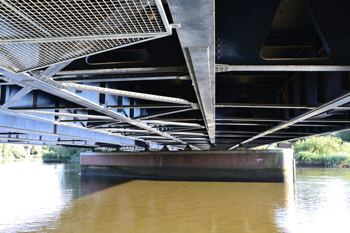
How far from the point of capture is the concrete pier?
27859 millimetres

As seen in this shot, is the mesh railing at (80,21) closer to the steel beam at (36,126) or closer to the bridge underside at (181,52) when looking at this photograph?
the bridge underside at (181,52)

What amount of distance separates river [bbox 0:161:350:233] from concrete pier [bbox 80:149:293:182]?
5044 millimetres

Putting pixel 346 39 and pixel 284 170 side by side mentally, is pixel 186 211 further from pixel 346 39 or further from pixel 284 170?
pixel 284 170

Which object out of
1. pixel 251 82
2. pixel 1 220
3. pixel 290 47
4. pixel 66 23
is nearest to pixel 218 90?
pixel 251 82

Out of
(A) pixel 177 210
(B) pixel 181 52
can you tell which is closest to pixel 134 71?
(B) pixel 181 52

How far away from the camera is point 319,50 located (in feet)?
25.6

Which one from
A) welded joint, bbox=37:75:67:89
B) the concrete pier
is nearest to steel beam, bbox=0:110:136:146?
welded joint, bbox=37:75:67:89

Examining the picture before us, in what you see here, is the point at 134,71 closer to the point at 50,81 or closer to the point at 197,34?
the point at 50,81

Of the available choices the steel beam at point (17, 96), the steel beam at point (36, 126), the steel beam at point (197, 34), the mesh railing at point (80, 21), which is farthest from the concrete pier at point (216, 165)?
the mesh railing at point (80, 21)

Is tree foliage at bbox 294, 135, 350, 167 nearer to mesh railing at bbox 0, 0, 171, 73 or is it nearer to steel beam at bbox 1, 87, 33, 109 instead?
steel beam at bbox 1, 87, 33, 109

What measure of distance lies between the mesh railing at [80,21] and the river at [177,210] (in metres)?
9.18

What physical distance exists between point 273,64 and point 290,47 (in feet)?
8.17

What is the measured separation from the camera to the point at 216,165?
95.3ft

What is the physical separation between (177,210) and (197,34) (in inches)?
507
